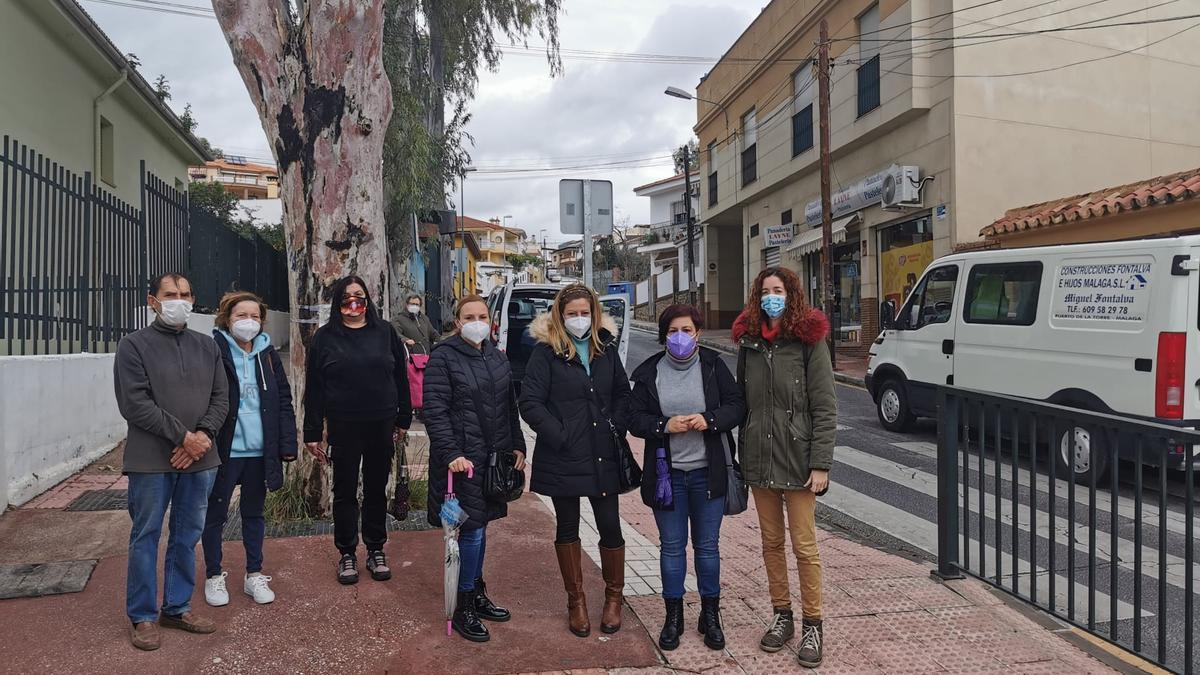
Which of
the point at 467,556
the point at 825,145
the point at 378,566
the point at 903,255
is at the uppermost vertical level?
the point at 825,145

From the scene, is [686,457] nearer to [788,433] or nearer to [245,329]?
[788,433]

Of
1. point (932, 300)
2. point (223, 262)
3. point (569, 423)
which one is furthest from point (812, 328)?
point (223, 262)

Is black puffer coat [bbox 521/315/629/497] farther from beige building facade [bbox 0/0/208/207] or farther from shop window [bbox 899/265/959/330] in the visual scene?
beige building facade [bbox 0/0/208/207]

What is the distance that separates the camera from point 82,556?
4.72 meters

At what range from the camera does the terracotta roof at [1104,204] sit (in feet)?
36.5

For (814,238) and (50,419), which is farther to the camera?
(814,238)

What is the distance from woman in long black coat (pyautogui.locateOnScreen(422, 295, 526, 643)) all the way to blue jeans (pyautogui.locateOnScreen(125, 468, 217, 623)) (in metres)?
1.09

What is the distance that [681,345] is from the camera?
3.74 metres

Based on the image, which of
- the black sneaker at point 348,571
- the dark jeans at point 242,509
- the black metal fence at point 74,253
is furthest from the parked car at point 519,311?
the dark jeans at point 242,509

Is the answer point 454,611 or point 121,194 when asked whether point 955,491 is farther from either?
point 121,194

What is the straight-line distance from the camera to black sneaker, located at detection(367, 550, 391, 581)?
14.7 ft

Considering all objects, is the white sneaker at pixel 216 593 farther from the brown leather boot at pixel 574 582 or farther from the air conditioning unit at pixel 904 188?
the air conditioning unit at pixel 904 188

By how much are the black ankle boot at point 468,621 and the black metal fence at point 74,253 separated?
4404 millimetres

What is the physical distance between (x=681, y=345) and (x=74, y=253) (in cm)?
592
